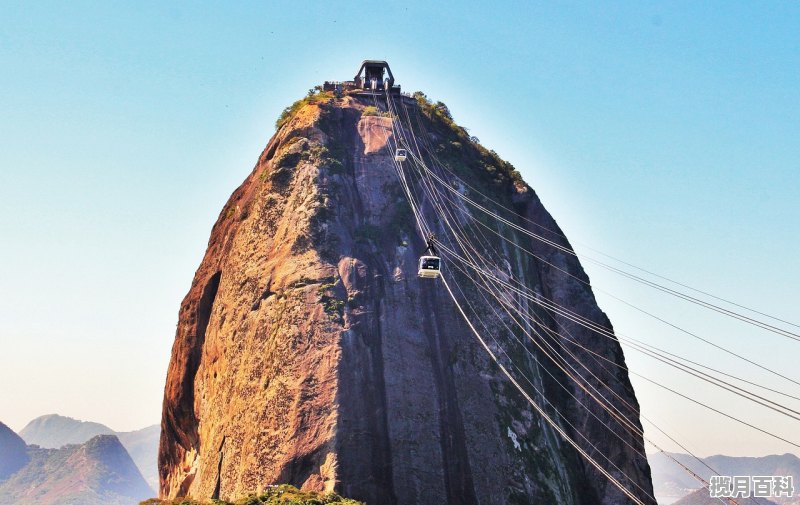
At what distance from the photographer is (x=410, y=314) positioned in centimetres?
7075

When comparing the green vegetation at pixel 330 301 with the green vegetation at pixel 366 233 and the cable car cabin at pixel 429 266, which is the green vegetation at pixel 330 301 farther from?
the cable car cabin at pixel 429 266

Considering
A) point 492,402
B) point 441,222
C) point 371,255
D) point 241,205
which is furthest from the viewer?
point 241,205

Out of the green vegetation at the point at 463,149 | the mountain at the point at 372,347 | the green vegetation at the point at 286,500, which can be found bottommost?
the green vegetation at the point at 286,500

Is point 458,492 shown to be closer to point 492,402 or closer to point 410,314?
point 492,402

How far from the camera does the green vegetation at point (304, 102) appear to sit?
287ft

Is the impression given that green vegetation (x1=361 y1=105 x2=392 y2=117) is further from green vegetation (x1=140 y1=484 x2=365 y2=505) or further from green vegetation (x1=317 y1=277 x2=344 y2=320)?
green vegetation (x1=140 y1=484 x2=365 y2=505)

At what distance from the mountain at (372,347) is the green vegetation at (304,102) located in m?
0.28

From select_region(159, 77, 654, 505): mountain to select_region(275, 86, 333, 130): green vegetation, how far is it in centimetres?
28

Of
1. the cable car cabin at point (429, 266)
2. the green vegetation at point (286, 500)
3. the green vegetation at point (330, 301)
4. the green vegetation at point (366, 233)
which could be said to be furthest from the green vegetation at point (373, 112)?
the green vegetation at point (286, 500)

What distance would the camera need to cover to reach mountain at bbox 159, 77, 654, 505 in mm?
63656

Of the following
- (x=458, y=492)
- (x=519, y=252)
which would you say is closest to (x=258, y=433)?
(x=458, y=492)

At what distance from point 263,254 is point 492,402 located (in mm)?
22279

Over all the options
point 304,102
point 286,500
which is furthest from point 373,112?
point 286,500

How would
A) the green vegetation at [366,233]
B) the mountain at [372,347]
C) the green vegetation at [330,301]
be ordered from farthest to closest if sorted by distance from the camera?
the green vegetation at [366,233], the green vegetation at [330,301], the mountain at [372,347]
